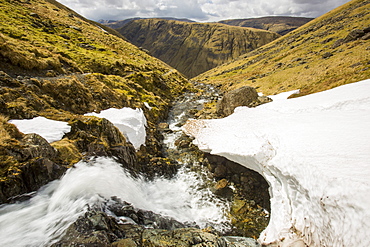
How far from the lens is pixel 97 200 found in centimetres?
902

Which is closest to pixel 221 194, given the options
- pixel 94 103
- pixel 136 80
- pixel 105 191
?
pixel 105 191

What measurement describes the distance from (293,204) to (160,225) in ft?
27.1

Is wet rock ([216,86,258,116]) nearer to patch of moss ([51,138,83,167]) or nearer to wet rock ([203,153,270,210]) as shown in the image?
wet rock ([203,153,270,210])

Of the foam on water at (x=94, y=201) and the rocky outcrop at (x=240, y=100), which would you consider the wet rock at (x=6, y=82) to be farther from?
the rocky outcrop at (x=240, y=100)

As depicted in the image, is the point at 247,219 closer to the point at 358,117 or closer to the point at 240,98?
the point at 358,117

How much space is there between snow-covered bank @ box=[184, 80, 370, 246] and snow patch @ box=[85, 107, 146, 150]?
834 cm

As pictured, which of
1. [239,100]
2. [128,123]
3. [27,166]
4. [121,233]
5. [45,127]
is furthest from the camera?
[239,100]

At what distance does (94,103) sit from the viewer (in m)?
21.0

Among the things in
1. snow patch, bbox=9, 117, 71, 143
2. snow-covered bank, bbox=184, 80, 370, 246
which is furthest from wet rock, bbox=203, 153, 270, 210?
snow patch, bbox=9, 117, 71, 143

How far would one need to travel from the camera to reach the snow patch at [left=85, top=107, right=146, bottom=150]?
18844 mm

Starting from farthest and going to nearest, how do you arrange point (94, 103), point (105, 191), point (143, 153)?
point (94, 103)
point (143, 153)
point (105, 191)

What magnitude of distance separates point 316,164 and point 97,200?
12427mm

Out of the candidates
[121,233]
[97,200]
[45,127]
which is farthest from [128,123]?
[121,233]

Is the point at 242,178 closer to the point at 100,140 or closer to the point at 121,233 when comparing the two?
the point at 121,233
